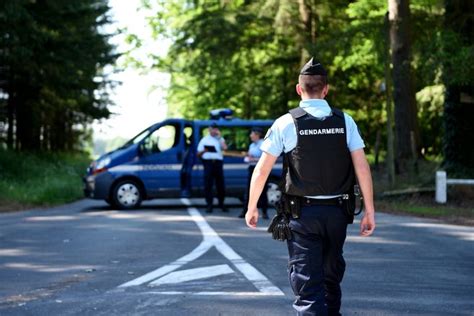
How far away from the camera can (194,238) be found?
12141 mm

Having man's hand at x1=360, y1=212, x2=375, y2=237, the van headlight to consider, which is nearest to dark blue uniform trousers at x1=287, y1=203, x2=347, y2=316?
man's hand at x1=360, y1=212, x2=375, y2=237

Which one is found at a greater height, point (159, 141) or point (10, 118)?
point (10, 118)

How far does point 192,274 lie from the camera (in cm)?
852

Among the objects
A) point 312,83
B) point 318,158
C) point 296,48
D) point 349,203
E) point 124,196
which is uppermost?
point 296,48

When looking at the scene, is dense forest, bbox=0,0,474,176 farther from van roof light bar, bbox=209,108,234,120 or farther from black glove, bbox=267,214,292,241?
black glove, bbox=267,214,292,241

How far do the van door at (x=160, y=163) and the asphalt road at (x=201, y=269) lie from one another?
12.5ft

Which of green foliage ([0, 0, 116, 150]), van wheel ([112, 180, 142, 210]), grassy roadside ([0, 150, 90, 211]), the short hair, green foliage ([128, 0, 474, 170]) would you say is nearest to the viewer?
the short hair

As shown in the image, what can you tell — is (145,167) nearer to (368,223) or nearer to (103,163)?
(103,163)

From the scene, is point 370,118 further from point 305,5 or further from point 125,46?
point 125,46

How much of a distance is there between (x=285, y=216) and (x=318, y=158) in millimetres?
408

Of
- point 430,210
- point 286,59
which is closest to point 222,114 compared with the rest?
point 430,210

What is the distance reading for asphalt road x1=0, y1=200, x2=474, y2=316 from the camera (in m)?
6.79

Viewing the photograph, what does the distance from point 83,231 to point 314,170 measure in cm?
875

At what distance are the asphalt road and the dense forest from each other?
693 cm
